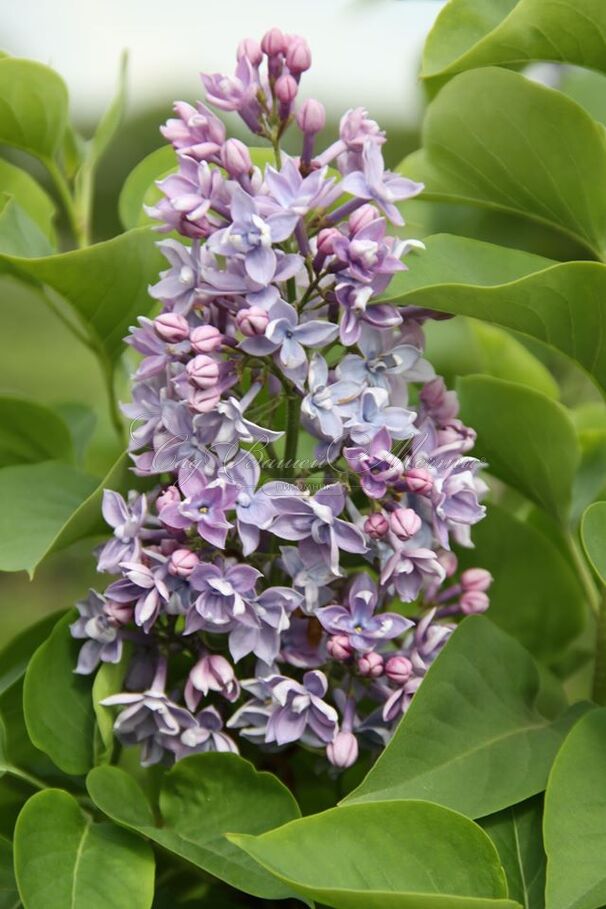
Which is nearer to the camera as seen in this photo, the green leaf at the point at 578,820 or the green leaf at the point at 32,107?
the green leaf at the point at 578,820

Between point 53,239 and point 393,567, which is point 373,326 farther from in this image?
point 53,239

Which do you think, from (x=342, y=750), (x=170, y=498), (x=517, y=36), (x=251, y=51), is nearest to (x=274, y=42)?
(x=251, y=51)

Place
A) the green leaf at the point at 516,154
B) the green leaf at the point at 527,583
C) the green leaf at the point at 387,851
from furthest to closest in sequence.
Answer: the green leaf at the point at 527,583 < the green leaf at the point at 516,154 < the green leaf at the point at 387,851

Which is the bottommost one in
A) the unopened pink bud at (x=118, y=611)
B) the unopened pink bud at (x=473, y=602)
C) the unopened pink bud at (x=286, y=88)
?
the unopened pink bud at (x=473, y=602)

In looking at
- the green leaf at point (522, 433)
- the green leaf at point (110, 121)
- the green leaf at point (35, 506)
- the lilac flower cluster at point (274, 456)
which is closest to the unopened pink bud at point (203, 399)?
the lilac flower cluster at point (274, 456)

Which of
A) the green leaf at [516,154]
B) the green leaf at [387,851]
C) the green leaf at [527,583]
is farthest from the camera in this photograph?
the green leaf at [527,583]

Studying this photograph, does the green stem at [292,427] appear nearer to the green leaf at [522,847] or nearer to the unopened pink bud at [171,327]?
the unopened pink bud at [171,327]

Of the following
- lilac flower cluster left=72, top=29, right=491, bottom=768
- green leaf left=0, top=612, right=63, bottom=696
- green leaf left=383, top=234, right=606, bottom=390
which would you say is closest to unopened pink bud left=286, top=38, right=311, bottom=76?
lilac flower cluster left=72, top=29, right=491, bottom=768
